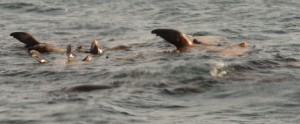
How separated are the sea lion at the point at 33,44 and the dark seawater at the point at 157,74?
0.20 m

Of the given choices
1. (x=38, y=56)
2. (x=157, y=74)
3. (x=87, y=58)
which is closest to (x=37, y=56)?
(x=38, y=56)

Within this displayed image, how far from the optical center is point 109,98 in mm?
8188

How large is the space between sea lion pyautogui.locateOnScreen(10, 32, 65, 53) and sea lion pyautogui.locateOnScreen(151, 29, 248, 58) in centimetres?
208

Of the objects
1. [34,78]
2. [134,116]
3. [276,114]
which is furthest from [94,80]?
[276,114]

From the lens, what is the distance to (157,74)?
9.41 m

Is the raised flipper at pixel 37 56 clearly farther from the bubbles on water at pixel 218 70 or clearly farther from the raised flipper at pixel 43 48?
the bubbles on water at pixel 218 70

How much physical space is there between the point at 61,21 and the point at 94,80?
270 inches

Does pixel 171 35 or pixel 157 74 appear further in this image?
pixel 171 35

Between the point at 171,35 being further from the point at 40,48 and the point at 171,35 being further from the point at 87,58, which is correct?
the point at 40,48

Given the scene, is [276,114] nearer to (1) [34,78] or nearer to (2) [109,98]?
(2) [109,98]

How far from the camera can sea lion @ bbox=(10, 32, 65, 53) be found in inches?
463

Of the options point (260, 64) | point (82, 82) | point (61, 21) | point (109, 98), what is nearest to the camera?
point (109, 98)

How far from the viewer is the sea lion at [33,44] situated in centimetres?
1177

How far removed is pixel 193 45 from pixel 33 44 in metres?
3.11
